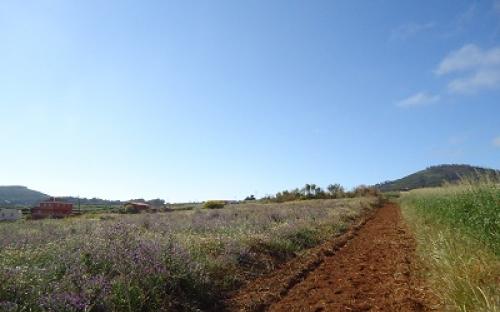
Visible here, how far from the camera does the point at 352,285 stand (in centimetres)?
920

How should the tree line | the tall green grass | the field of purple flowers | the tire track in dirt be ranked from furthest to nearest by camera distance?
the tree line < the tire track in dirt < the field of purple flowers < the tall green grass

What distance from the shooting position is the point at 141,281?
287 inches

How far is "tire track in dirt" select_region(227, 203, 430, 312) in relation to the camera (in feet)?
25.0

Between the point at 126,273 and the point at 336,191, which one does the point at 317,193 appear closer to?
the point at 336,191

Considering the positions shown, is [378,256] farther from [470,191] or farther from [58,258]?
[58,258]

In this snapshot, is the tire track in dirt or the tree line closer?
the tire track in dirt

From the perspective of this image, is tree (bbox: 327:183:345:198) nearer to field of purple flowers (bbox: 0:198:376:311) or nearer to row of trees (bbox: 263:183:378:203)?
row of trees (bbox: 263:183:378:203)

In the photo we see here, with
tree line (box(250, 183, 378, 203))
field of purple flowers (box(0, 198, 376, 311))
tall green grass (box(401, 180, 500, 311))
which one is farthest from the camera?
tree line (box(250, 183, 378, 203))

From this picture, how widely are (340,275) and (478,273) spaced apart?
4.64 m

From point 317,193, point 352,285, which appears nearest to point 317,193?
point 317,193

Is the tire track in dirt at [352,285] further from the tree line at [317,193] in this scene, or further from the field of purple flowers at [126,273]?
the tree line at [317,193]

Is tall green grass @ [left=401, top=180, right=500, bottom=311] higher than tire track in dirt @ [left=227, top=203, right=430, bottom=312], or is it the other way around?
tall green grass @ [left=401, top=180, right=500, bottom=311]

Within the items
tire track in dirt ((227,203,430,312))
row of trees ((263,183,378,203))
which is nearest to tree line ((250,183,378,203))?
row of trees ((263,183,378,203))

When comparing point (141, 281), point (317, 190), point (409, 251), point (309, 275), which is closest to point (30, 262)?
point (141, 281)
